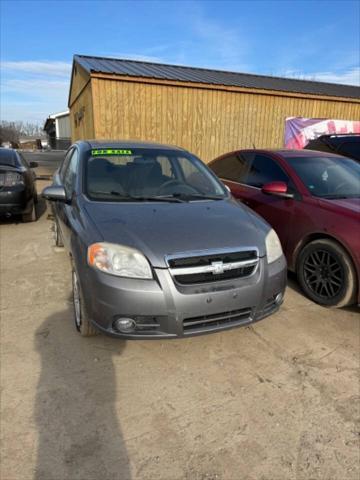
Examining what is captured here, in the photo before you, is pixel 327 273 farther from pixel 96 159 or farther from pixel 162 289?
pixel 96 159

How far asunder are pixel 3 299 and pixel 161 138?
7.45 metres

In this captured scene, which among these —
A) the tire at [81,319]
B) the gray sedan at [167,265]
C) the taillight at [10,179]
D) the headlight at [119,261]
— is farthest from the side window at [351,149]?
the taillight at [10,179]

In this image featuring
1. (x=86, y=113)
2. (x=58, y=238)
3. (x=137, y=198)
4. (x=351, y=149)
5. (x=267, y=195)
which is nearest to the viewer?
(x=137, y=198)

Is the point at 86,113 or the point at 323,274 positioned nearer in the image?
the point at 323,274

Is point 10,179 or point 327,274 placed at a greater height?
point 10,179

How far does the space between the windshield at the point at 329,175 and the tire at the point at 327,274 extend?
0.65 metres

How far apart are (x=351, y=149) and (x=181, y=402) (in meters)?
5.94

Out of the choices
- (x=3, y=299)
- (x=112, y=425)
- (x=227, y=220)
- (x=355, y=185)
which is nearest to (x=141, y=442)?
(x=112, y=425)

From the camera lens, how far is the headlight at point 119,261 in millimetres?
2271

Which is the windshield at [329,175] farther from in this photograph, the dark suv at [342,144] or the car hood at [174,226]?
the dark suv at [342,144]

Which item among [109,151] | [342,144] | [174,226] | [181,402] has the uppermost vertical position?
[342,144]

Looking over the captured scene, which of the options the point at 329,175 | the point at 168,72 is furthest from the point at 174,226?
the point at 168,72

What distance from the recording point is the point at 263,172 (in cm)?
452

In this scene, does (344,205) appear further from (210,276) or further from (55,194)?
(55,194)
